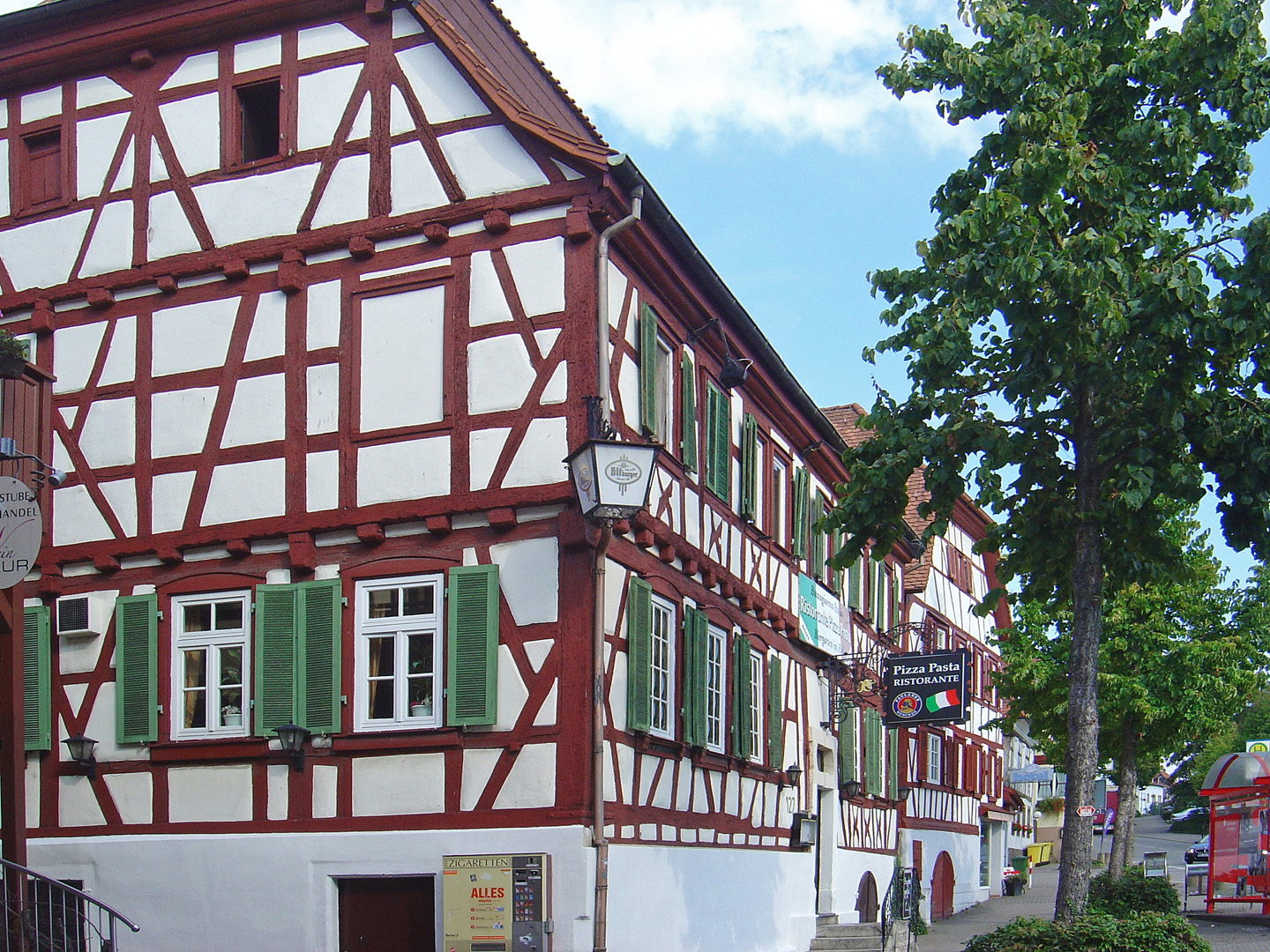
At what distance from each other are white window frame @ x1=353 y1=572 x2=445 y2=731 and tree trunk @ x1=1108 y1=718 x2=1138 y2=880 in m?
13.8

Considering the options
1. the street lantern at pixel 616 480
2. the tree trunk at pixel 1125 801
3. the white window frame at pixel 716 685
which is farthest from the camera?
the tree trunk at pixel 1125 801

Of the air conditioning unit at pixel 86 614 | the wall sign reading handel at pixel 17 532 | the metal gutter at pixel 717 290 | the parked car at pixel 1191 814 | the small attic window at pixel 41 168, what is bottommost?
the parked car at pixel 1191 814

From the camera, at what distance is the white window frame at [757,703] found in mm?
18469

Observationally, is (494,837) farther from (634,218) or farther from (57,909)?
(634,218)

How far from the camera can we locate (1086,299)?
12195 mm

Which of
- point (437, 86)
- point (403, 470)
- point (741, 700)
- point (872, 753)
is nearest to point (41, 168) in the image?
point (437, 86)

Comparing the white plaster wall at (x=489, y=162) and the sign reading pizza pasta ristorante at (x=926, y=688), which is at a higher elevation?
the white plaster wall at (x=489, y=162)

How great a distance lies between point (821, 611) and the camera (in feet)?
73.7

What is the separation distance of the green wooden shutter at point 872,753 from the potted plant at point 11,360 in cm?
1615

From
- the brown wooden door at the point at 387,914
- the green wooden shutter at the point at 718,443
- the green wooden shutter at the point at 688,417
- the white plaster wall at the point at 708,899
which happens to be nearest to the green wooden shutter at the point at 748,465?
the green wooden shutter at the point at 718,443

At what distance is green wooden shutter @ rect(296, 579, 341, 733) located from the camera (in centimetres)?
1395

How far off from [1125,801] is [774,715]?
9009 millimetres

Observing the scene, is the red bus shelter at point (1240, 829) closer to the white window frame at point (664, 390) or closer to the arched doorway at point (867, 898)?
the arched doorway at point (867, 898)

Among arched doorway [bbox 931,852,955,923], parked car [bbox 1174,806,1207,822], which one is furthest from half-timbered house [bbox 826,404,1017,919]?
parked car [bbox 1174,806,1207,822]
